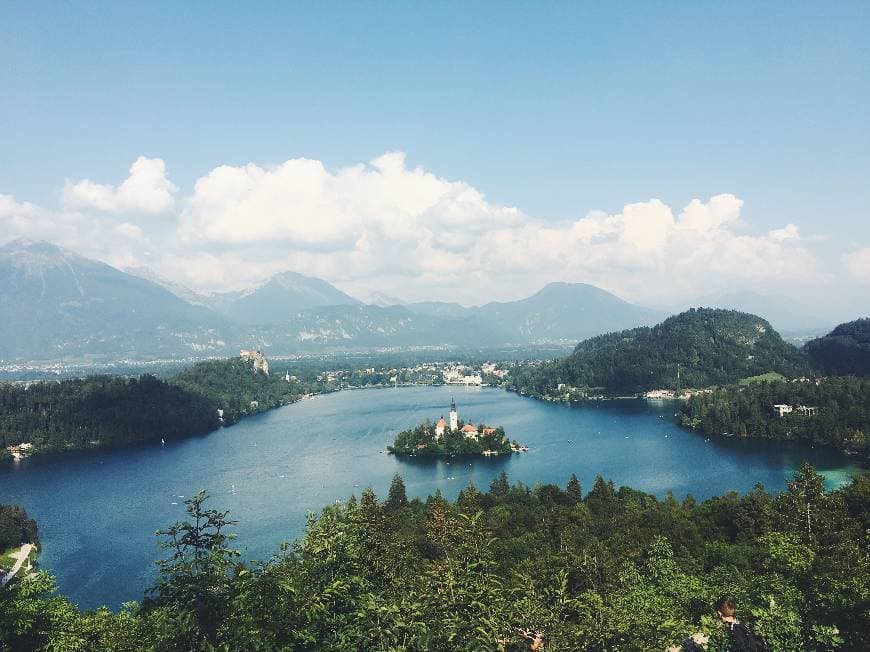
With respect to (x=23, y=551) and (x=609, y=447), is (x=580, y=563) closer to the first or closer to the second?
(x=23, y=551)

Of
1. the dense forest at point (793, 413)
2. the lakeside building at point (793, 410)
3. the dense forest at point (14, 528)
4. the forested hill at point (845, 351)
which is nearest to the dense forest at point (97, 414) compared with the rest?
the dense forest at point (14, 528)

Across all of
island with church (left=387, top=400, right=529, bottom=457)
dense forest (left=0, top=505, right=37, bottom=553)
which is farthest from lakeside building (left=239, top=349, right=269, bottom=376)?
dense forest (left=0, top=505, right=37, bottom=553)

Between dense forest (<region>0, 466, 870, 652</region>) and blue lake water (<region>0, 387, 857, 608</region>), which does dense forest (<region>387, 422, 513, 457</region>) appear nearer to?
blue lake water (<region>0, 387, 857, 608</region>)

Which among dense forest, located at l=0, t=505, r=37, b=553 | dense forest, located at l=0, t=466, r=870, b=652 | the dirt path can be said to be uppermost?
dense forest, located at l=0, t=466, r=870, b=652

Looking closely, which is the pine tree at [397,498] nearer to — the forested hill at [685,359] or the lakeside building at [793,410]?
the lakeside building at [793,410]

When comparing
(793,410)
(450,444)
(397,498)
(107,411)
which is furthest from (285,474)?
Answer: (793,410)

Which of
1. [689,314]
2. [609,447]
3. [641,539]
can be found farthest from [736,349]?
[641,539]
